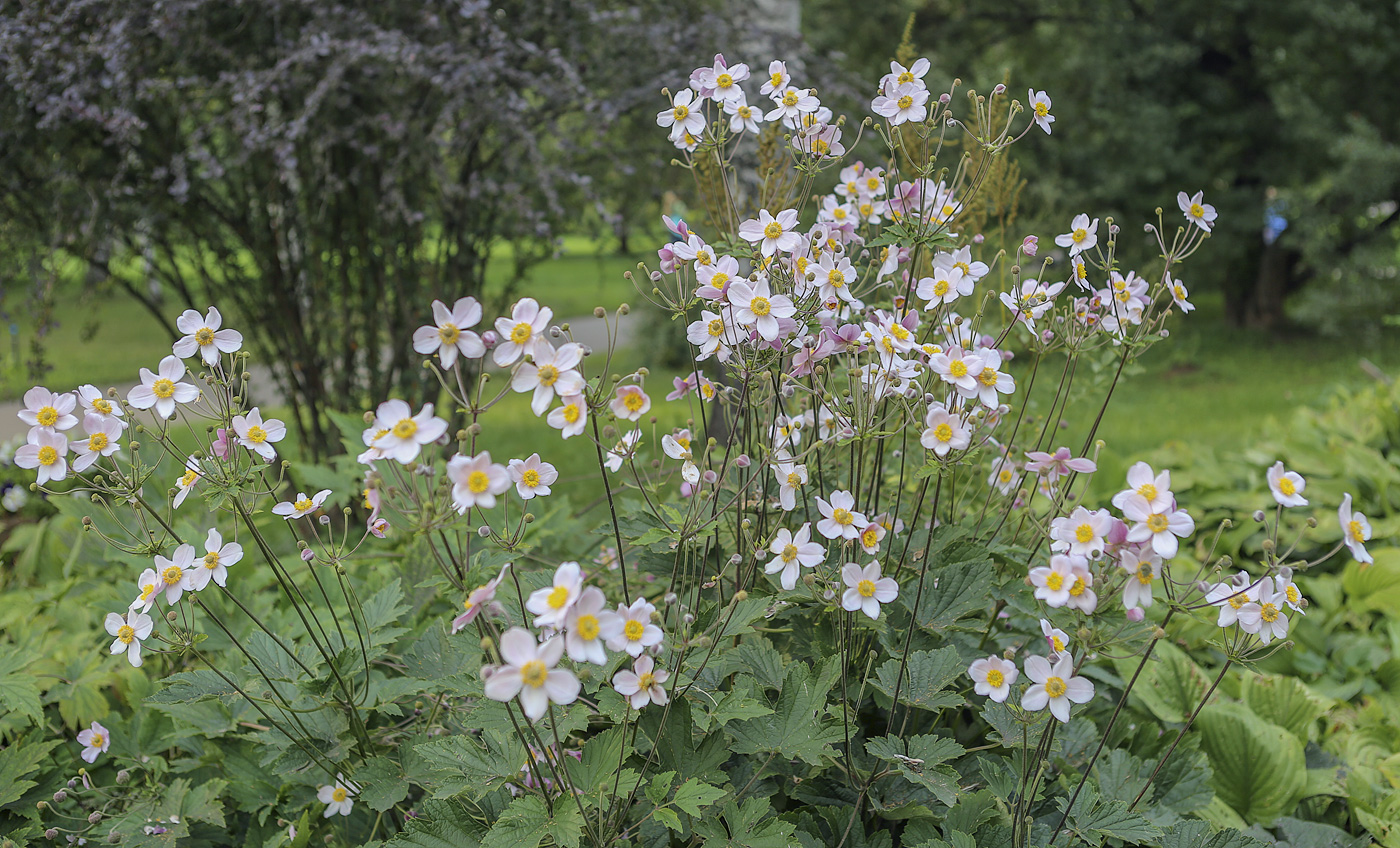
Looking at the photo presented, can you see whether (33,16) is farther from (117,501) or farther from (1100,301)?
(1100,301)

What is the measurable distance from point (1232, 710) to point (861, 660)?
109 centimetres

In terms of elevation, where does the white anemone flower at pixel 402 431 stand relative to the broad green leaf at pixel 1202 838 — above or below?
above

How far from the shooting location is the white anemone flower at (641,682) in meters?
1.11

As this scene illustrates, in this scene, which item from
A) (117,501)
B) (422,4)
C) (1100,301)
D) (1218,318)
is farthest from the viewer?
(1218,318)

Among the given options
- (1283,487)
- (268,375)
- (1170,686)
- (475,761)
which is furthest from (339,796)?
(268,375)

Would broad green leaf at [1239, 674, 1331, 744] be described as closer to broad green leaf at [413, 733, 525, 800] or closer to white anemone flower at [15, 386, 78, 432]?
broad green leaf at [413, 733, 525, 800]

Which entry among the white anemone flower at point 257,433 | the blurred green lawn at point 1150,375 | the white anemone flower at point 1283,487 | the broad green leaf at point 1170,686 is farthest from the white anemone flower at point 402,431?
the blurred green lawn at point 1150,375

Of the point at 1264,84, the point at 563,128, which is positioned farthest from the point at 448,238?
the point at 1264,84

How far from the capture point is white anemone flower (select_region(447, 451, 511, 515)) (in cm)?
101

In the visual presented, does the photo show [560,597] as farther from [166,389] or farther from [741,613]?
[166,389]

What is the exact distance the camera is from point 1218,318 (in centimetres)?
1316

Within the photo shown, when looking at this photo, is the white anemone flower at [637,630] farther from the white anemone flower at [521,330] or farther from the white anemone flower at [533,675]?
the white anemone flower at [521,330]

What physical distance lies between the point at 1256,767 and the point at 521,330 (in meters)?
1.92

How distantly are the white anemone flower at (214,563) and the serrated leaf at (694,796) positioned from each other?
29.2 inches
